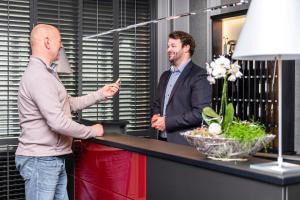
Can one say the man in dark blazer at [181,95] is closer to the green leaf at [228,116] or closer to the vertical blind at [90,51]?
the green leaf at [228,116]

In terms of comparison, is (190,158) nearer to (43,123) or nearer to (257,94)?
(43,123)

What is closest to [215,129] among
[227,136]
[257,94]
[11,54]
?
[227,136]

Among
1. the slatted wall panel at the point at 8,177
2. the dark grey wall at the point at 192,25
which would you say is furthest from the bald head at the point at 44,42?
the dark grey wall at the point at 192,25

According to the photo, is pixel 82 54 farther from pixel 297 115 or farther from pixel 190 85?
pixel 297 115

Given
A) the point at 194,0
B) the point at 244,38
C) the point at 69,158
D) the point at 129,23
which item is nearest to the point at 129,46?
the point at 129,23

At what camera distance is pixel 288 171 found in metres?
1.66

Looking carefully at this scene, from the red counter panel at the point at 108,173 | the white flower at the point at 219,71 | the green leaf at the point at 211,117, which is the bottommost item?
the red counter panel at the point at 108,173

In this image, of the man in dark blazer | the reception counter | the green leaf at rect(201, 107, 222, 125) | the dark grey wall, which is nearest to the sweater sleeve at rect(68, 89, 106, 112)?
the reception counter

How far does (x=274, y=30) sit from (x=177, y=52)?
5.18 ft

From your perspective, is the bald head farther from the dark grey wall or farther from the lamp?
the dark grey wall

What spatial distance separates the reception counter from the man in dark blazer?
35 cm

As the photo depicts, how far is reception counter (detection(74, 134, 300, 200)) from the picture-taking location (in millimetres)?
1672

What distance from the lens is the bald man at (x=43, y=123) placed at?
244 cm

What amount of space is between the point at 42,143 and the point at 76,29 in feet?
7.89
